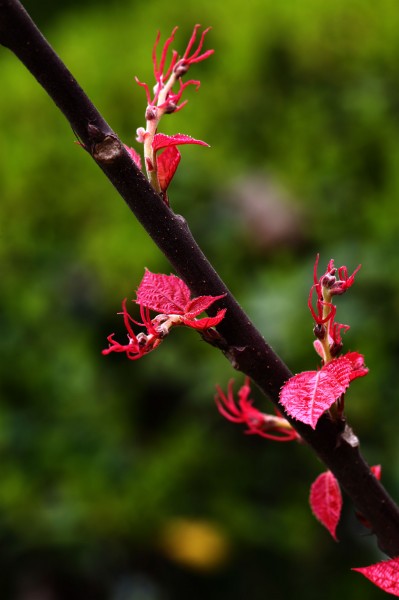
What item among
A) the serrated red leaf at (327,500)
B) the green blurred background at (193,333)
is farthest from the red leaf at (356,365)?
the green blurred background at (193,333)

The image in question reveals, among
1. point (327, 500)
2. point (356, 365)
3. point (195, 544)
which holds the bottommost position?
point (195, 544)

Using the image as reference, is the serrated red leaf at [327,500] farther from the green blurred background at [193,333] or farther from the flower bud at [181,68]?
the green blurred background at [193,333]

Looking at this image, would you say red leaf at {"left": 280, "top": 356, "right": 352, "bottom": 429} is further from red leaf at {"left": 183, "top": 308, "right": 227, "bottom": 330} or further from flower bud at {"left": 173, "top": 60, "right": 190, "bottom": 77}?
flower bud at {"left": 173, "top": 60, "right": 190, "bottom": 77}

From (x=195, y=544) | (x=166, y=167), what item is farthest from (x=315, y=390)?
(x=195, y=544)

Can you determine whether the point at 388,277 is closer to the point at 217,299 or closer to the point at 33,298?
the point at 33,298

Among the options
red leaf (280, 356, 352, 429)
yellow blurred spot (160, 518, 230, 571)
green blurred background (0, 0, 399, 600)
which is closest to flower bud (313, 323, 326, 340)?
red leaf (280, 356, 352, 429)

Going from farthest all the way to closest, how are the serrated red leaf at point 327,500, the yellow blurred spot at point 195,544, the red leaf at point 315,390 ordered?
the yellow blurred spot at point 195,544 < the serrated red leaf at point 327,500 < the red leaf at point 315,390

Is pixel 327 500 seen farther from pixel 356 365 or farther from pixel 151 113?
pixel 151 113

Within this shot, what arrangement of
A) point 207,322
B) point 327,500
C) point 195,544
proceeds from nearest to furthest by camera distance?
point 207,322
point 327,500
point 195,544
